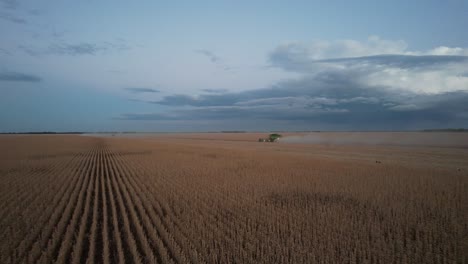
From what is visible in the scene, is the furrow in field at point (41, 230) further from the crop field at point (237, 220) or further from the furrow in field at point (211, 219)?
the furrow in field at point (211, 219)

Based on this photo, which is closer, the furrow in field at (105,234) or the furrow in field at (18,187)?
the furrow in field at (105,234)

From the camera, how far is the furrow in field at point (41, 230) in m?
5.39

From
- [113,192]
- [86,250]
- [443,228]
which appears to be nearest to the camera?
[86,250]

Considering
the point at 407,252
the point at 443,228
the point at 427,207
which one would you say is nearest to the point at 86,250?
the point at 407,252

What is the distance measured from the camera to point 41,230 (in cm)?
663

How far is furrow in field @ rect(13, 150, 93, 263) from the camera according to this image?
539 cm

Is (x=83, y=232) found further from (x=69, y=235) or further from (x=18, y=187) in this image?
(x=18, y=187)

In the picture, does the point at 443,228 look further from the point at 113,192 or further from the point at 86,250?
the point at 113,192

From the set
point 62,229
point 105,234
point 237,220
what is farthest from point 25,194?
point 237,220

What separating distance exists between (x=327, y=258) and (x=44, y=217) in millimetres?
6775

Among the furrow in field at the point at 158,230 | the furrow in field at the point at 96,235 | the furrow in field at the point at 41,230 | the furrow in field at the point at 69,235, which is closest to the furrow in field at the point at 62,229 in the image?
the furrow in field at the point at 69,235

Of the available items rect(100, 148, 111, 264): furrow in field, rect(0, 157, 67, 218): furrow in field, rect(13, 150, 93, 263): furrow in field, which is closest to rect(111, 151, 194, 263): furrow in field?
rect(100, 148, 111, 264): furrow in field

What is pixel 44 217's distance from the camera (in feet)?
24.9

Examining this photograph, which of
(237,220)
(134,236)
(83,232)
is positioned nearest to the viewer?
(134,236)
